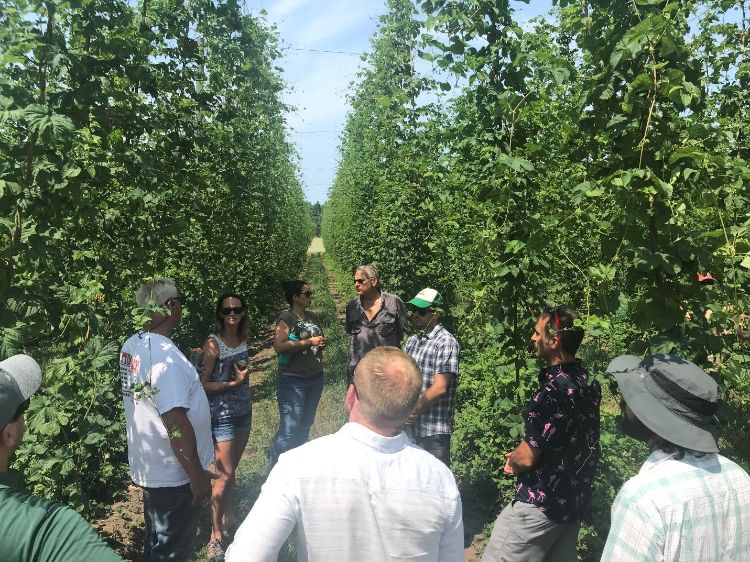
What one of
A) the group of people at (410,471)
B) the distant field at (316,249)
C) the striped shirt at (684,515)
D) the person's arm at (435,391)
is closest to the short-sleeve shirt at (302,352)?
the group of people at (410,471)

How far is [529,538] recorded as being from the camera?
2736 mm

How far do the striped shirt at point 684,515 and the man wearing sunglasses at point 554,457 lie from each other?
35.7 inches

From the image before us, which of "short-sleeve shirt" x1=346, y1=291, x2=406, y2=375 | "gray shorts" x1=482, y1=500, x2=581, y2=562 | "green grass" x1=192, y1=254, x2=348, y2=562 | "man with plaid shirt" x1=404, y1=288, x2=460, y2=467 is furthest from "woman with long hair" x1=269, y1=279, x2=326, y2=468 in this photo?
"gray shorts" x1=482, y1=500, x2=581, y2=562

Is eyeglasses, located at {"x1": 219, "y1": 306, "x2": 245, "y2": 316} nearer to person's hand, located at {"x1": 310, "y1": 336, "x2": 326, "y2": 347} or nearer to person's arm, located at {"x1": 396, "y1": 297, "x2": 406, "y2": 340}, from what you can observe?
person's hand, located at {"x1": 310, "y1": 336, "x2": 326, "y2": 347}

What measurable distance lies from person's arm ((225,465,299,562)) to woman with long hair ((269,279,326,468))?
307 cm

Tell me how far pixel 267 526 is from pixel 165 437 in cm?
149

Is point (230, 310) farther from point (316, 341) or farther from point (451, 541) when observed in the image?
point (451, 541)

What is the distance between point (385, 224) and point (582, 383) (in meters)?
5.19

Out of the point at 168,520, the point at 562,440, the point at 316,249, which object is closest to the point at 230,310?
the point at 168,520

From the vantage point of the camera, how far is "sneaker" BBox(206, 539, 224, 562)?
13.2ft

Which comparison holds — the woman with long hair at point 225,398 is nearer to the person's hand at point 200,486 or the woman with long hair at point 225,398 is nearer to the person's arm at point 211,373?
the person's arm at point 211,373

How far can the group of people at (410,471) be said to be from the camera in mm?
1601

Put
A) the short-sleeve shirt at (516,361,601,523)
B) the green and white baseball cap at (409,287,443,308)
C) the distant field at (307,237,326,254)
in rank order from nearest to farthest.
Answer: the short-sleeve shirt at (516,361,601,523)
the green and white baseball cap at (409,287,443,308)
the distant field at (307,237,326,254)

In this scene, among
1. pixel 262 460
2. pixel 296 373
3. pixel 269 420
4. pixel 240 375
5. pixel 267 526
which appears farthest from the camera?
pixel 269 420
